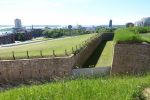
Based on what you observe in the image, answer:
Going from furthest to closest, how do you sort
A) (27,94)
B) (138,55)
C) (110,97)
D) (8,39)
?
A: (8,39), (138,55), (27,94), (110,97)

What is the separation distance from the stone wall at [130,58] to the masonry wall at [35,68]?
141 inches

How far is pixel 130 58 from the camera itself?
1794 cm

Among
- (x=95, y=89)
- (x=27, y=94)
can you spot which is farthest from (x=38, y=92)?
(x=95, y=89)

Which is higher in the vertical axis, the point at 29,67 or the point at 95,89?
the point at 95,89

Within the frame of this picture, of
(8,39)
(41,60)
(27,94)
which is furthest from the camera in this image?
(8,39)

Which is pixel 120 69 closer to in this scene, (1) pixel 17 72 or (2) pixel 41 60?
(2) pixel 41 60

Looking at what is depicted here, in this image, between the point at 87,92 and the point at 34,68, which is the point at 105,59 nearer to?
the point at 34,68

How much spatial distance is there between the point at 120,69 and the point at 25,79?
21.9 feet

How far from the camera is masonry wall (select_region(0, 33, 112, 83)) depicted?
2077cm

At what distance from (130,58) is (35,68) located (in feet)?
21.3

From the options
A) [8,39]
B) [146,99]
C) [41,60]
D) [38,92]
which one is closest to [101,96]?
[146,99]

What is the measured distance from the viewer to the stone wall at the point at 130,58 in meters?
17.6

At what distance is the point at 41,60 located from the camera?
21188 millimetres

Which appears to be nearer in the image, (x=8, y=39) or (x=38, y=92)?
(x=38, y=92)
